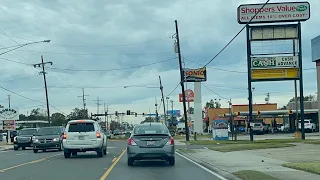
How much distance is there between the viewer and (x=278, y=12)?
40531 mm

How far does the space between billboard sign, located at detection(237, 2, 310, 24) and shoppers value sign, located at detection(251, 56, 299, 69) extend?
3.14 metres

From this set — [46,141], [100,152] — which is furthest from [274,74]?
[100,152]

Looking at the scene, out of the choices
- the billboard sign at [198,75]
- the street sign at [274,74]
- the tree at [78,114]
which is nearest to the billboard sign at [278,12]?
the street sign at [274,74]

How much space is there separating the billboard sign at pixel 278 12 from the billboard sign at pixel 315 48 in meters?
3.74

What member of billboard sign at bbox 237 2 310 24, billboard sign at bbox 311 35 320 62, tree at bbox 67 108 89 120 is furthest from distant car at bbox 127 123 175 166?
tree at bbox 67 108 89 120

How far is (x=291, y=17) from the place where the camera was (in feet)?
132

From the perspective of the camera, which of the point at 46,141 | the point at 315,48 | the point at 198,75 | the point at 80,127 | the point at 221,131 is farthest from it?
the point at 198,75

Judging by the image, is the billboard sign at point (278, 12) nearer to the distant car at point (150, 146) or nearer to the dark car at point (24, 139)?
the dark car at point (24, 139)

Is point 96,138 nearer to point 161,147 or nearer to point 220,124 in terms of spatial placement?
point 161,147

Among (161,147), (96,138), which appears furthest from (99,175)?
(96,138)

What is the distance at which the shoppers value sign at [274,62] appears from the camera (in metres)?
40.7

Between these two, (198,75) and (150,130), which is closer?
(150,130)

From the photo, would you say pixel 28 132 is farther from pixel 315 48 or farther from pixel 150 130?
pixel 150 130

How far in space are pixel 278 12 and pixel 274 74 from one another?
5.18 metres
